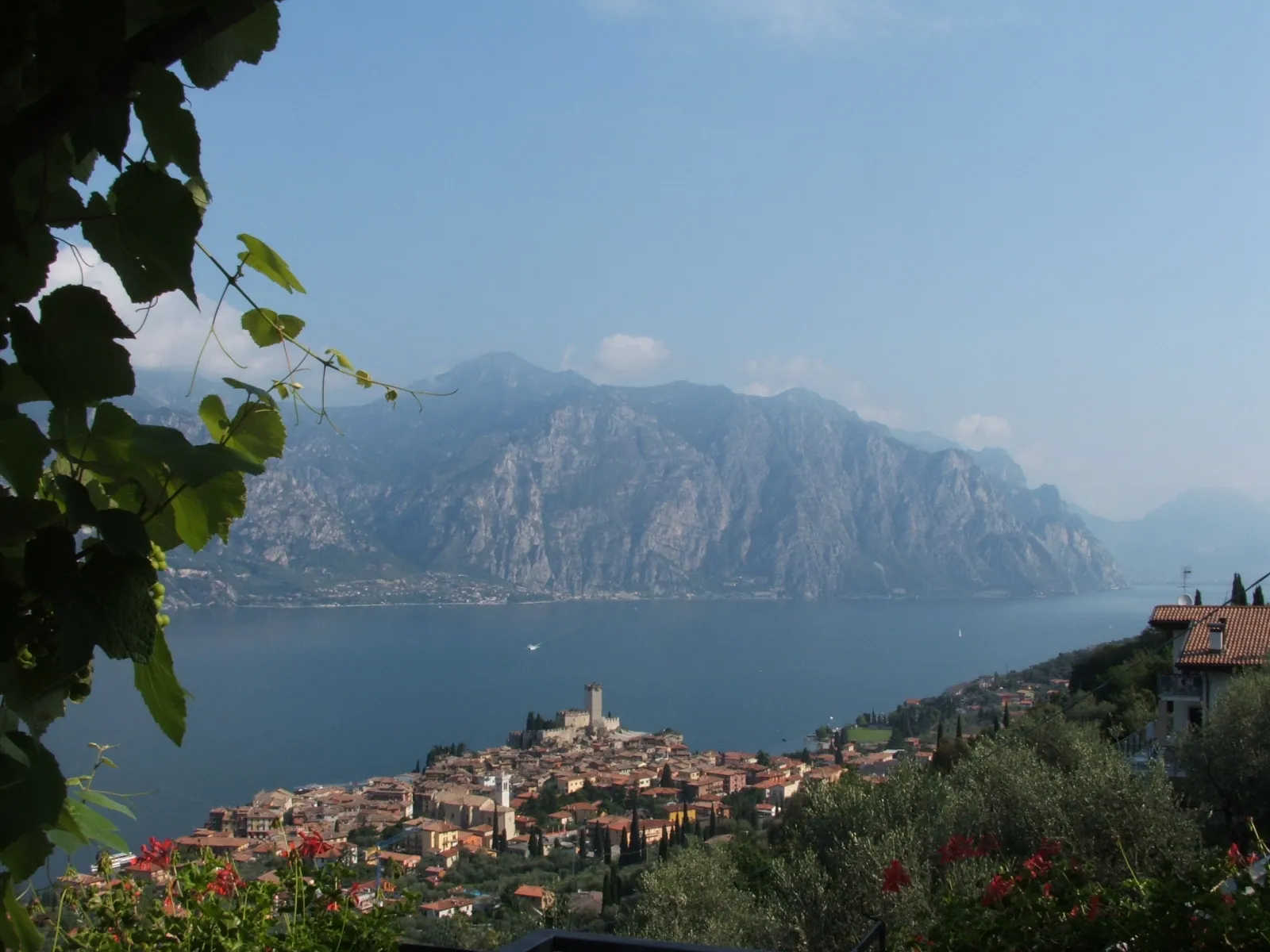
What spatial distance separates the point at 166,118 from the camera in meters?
0.45

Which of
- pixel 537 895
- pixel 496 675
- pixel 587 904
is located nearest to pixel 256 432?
pixel 537 895

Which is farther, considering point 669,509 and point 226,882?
point 669,509

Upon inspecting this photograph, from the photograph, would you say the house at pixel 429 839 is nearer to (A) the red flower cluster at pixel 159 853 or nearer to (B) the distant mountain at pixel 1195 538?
(A) the red flower cluster at pixel 159 853

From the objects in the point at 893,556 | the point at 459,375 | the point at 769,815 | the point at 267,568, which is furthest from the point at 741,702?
the point at 459,375

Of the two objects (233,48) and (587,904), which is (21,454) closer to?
(233,48)

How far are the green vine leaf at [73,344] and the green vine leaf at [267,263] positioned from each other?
0.21m

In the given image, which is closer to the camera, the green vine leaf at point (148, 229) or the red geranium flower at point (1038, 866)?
the green vine leaf at point (148, 229)

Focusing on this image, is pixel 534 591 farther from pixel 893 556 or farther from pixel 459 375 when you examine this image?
pixel 459 375

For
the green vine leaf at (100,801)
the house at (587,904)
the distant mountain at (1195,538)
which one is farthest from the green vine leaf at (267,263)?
the distant mountain at (1195,538)

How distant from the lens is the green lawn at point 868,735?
3538cm

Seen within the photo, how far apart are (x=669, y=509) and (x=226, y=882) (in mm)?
107327

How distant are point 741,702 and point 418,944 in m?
49.3

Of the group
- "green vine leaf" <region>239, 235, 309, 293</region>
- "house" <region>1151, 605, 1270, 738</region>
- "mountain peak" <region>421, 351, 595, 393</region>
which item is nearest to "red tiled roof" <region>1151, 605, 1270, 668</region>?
"house" <region>1151, 605, 1270, 738</region>

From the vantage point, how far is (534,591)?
320 ft
